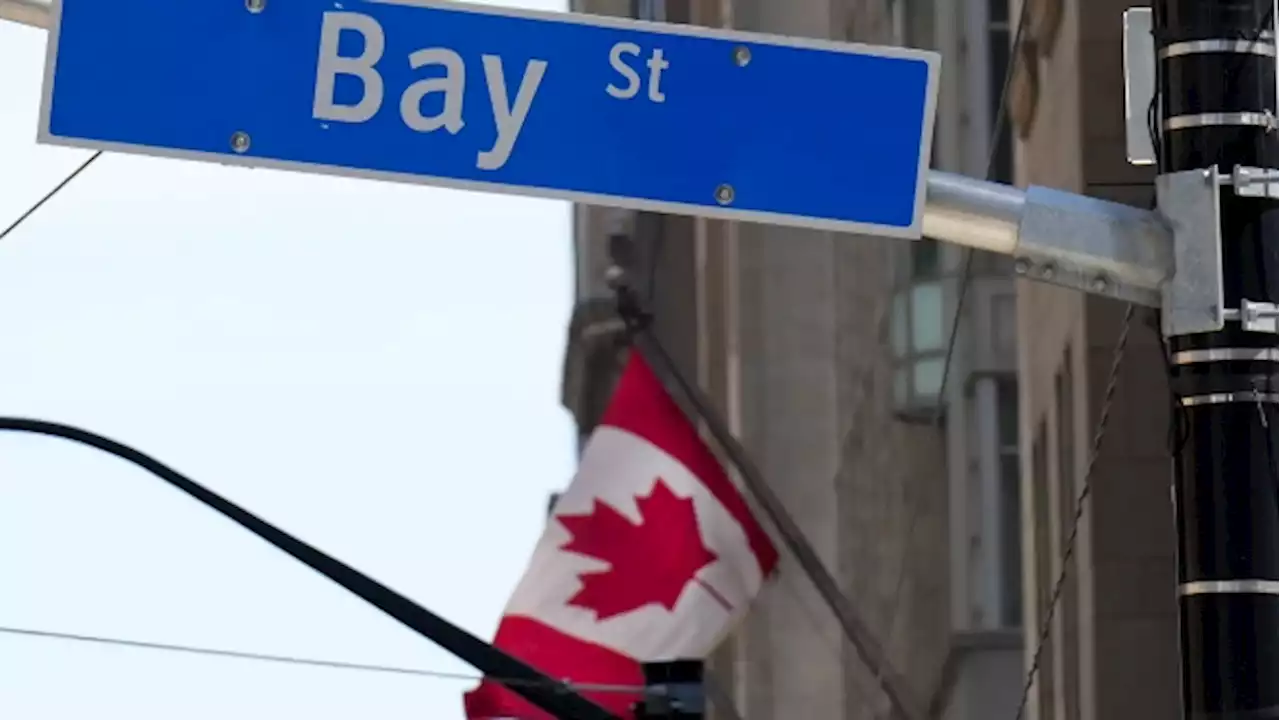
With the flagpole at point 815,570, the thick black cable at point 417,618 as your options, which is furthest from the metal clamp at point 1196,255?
the flagpole at point 815,570

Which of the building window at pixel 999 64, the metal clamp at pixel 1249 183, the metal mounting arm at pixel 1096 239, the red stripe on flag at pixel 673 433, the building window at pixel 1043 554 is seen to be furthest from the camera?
the red stripe on flag at pixel 673 433

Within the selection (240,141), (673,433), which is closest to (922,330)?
(673,433)

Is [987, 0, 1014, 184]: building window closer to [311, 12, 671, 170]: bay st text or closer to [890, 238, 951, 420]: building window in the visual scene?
[890, 238, 951, 420]: building window

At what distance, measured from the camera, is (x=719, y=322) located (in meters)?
33.8

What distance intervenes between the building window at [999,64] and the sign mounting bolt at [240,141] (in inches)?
491

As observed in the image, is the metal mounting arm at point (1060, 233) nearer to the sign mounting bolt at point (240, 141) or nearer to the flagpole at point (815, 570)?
the sign mounting bolt at point (240, 141)

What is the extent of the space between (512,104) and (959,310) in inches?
451

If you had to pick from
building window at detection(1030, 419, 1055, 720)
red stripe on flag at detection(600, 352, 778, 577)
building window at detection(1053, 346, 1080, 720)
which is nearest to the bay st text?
building window at detection(1053, 346, 1080, 720)

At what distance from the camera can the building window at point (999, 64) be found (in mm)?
18219

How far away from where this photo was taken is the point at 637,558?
18234 mm

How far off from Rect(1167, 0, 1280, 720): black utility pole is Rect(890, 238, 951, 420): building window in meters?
12.4

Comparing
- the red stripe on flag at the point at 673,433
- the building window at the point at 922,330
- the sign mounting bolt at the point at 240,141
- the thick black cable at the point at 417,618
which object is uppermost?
the building window at the point at 922,330

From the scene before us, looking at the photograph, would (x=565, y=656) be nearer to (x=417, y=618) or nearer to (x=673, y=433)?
(x=673, y=433)

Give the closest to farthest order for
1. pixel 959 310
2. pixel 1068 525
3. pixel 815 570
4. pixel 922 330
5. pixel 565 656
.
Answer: pixel 1068 525 → pixel 959 310 → pixel 565 656 → pixel 815 570 → pixel 922 330
